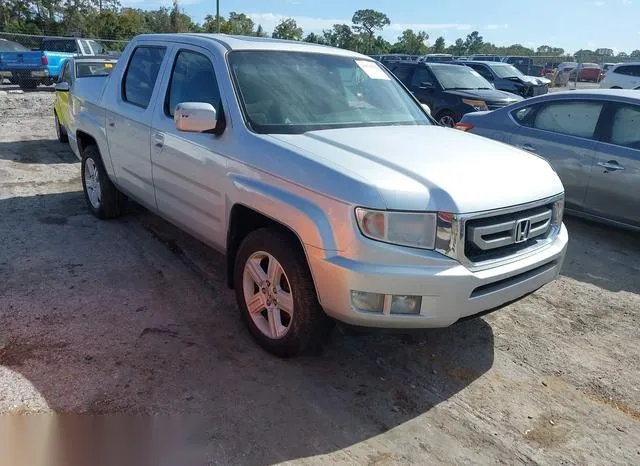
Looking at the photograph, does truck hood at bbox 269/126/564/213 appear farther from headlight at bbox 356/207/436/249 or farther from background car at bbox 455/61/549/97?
background car at bbox 455/61/549/97

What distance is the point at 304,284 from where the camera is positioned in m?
3.10

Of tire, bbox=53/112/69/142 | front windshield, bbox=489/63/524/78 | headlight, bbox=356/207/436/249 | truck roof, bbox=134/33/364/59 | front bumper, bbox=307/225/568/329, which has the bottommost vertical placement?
tire, bbox=53/112/69/142

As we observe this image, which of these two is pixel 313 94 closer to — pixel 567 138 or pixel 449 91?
pixel 567 138

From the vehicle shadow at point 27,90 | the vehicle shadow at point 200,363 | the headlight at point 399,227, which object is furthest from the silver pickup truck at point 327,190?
the vehicle shadow at point 27,90

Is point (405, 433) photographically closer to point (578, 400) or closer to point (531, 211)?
point (578, 400)

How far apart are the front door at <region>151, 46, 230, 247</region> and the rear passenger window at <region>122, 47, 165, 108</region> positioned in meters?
0.31

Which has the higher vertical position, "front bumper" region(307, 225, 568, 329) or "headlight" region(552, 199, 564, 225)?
A: "headlight" region(552, 199, 564, 225)

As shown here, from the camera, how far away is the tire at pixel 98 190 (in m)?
5.73

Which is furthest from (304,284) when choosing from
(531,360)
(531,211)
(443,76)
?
(443,76)

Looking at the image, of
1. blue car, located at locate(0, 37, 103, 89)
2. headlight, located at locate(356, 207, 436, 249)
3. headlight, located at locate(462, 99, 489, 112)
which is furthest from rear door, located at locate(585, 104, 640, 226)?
blue car, located at locate(0, 37, 103, 89)

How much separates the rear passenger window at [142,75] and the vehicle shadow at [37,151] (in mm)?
4510

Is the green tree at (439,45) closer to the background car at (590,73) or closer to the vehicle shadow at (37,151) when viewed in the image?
the background car at (590,73)

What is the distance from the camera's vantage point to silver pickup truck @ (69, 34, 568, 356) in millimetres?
2834

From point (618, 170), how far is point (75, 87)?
596 centimetres
